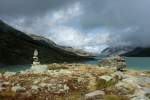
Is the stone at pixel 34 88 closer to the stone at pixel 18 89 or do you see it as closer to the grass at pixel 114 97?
the stone at pixel 18 89

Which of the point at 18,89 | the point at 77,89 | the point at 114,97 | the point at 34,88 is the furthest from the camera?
the point at 77,89

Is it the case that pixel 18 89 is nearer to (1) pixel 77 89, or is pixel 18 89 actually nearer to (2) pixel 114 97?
(1) pixel 77 89

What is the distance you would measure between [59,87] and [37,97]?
4.61m

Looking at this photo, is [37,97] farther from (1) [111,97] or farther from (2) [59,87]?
(1) [111,97]

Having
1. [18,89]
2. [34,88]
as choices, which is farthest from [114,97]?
[18,89]

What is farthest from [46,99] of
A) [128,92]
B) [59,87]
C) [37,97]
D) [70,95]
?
[128,92]

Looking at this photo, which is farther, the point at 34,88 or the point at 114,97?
the point at 34,88

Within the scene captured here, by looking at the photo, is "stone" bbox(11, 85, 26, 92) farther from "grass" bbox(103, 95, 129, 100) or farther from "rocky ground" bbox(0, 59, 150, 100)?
"grass" bbox(103, 95, 129, 100)

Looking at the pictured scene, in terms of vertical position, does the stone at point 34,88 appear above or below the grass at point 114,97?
above

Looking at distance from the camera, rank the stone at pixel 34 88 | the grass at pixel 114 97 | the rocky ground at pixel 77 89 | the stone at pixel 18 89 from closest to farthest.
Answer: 1. the grass at pixel 114 97
2. the rocky ground at pixel 77 89
3. the stone at pixel 18 89
4. the stone at pixel 34 88

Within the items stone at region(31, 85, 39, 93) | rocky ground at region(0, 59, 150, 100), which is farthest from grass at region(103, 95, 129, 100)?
stone at region(31, 85, 39, 93)

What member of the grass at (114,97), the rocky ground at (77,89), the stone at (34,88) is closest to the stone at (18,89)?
the rocky ground at (77,89)

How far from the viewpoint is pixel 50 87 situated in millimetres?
32344

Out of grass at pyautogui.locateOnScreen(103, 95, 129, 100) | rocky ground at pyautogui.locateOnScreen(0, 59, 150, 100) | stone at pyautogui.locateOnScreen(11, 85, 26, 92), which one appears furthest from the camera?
stone at pyautogui.locateOnScreen(11, 85, 26, 92)
